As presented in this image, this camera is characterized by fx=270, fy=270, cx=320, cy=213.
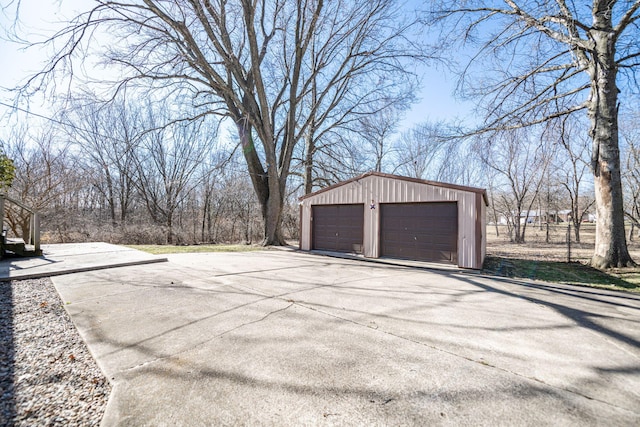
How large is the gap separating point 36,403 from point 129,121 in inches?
880

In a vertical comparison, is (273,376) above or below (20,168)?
below

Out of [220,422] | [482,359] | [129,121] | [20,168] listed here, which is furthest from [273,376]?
[129,121]

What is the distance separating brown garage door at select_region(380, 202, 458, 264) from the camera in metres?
7.86

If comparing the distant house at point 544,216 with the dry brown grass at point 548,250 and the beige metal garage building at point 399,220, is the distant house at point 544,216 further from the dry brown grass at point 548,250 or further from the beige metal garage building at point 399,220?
the beige metal garage building at point 399,220

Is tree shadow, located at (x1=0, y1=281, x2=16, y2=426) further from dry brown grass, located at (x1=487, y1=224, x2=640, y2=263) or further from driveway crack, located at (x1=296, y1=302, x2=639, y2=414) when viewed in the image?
dry brown grass, located at (x1=487, y1=224, x2=640, y2=263)

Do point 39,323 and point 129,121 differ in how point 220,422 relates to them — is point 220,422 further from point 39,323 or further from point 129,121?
point 129,121

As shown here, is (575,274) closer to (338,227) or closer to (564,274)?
(564,274)

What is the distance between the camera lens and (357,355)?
93.7 inches

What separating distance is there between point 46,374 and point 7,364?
41 centimetres

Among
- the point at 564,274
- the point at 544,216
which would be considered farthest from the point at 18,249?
the point at 544,216

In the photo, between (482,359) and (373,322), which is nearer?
(482,359)

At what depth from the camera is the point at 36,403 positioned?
66.7 inches

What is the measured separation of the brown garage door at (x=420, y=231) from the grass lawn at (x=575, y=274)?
1305 mm

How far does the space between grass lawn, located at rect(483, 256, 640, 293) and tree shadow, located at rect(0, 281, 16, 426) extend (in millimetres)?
8603
